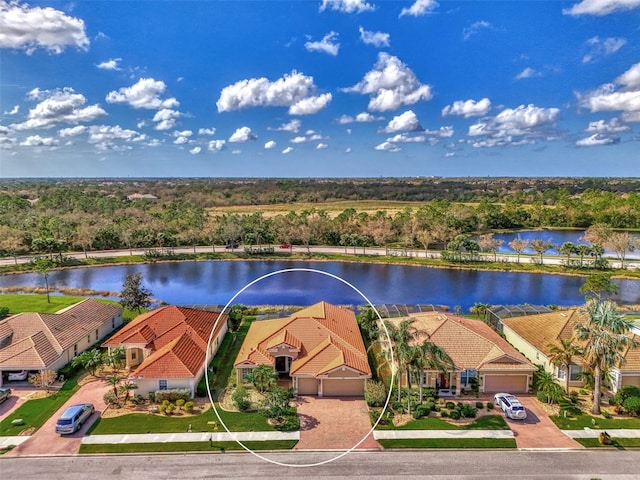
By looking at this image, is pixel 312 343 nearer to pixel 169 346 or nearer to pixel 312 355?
pixel 312 355

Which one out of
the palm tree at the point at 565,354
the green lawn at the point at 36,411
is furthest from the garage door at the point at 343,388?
the green lawn at the point at 36,411

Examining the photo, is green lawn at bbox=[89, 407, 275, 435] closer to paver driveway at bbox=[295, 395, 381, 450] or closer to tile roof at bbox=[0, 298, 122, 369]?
paver driveway at bbox=[295, 395, 381, 450]

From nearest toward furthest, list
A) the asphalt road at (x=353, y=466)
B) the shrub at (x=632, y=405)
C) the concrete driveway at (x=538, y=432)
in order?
1. the asphalt road at (x=353, y=466)
2. the concrete driveway at (x=538, y=432)
3. the shrub at (x=632, y=405)

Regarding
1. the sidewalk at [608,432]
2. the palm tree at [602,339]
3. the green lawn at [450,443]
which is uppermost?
the palm tree at [602,339]

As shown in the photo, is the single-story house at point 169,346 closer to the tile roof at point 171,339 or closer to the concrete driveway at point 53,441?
the tile roof at point 171,339

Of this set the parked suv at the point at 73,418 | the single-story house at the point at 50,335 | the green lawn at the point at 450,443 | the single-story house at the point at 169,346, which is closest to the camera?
the green lawn at the point at 450,443

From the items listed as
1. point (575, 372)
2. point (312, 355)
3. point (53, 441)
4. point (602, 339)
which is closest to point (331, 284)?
point (312, 355)

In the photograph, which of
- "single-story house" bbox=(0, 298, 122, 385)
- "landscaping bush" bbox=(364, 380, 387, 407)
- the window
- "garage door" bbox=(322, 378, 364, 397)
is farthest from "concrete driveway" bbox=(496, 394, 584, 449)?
"single-story house" bbox=(0, 298, 122, 385)
